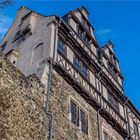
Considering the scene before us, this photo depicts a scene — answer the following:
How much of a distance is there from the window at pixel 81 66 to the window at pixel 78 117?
2857 millimetres

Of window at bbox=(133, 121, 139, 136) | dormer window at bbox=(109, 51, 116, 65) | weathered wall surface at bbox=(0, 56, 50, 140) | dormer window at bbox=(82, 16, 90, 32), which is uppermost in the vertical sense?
dormer window at bbox=(82, 16, 90, 32)

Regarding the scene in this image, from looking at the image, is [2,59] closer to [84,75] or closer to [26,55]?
[26,55]

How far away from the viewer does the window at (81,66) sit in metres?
18.7

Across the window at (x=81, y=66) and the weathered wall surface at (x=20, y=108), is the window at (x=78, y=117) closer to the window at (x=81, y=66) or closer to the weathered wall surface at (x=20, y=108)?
the weathered wall surface at (x=20, y=108)

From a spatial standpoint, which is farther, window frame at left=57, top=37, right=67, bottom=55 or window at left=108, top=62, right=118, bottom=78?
window at left=108, top=62, right=118, bottom=78

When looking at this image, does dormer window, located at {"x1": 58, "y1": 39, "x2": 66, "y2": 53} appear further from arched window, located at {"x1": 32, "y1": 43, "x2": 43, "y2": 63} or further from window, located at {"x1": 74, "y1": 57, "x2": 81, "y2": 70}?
window, located at {"x1": 74, "y1": 57, "x2": 81, "y2": 70}

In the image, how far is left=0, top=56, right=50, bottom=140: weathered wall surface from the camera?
11305 mm

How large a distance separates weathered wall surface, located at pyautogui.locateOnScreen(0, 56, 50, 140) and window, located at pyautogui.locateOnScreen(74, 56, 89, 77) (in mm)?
5057

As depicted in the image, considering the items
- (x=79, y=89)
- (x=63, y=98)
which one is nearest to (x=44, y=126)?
(x=63, y=98)

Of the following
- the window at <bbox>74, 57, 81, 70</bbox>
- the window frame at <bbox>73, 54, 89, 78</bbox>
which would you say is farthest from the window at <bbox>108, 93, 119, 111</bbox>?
the window at <bbox>74, 57, 81, 70</bbox>

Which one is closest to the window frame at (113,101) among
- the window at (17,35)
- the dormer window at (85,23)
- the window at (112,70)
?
the window at (112,70)

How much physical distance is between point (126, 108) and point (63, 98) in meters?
8.92

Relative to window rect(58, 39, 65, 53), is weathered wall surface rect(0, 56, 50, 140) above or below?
below

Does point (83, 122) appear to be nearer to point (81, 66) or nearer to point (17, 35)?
point (81, 66)
